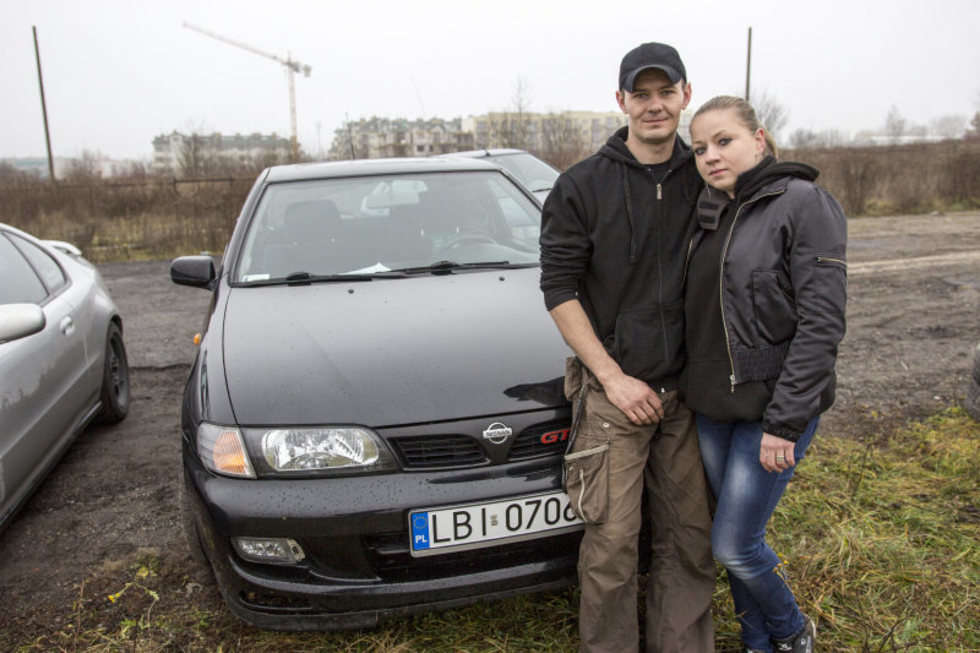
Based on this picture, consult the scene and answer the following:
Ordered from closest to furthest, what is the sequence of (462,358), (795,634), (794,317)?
(794,317) < (795,634) < (462,358)

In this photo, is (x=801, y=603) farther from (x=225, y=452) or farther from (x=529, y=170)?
(x=529, y=170)

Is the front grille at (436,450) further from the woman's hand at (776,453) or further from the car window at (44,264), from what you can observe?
the car window at (44,264)

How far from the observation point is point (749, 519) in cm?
184

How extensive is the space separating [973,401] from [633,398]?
9.35 feet

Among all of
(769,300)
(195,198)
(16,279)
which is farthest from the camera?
(195,198)

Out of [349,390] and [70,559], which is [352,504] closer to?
[349,390]

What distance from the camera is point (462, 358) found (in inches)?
86.2

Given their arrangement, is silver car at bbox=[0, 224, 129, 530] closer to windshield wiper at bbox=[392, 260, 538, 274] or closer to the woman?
windshield wiper at bbox=[392, 260, 538, 274]

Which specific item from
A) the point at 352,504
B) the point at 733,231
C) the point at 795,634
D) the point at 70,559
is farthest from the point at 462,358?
the point at 70,559

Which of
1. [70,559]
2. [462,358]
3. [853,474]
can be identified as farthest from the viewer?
[853,474]

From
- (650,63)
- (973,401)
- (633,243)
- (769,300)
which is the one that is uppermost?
(650,63)

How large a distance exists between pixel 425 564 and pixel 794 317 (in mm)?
1147

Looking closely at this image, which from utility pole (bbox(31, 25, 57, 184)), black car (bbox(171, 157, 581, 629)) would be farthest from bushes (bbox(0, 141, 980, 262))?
black car (bbox(171, 157, 581, 629))

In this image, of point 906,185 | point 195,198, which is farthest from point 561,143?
point 195,198
